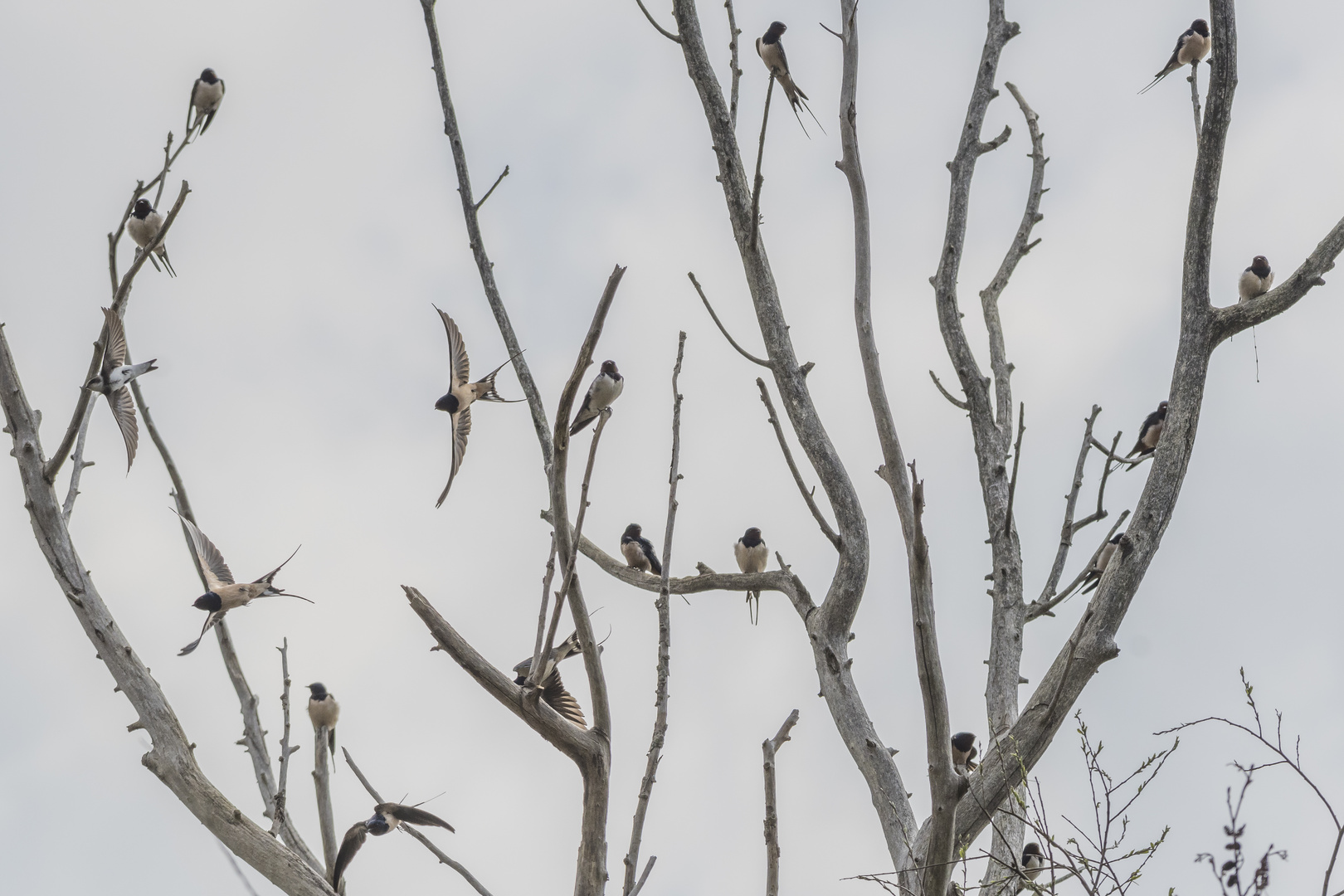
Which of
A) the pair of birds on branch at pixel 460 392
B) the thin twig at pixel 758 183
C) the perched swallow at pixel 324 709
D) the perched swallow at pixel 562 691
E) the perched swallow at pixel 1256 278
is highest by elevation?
the perched swallow at pixel 1256 278

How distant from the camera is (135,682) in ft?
13.5

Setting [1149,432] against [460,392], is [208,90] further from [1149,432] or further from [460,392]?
[1149,432]

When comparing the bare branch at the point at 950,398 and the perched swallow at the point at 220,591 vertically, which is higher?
the bare branch at the point at 950,398

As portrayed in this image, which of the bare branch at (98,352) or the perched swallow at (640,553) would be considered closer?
the bare branch at (98,352)

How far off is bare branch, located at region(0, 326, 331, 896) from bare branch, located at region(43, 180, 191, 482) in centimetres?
8

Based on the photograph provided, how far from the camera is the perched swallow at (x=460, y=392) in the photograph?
186 inches

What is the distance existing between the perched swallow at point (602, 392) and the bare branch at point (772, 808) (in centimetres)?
318

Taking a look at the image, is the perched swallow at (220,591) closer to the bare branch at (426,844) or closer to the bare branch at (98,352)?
the bare branch at (98,352)

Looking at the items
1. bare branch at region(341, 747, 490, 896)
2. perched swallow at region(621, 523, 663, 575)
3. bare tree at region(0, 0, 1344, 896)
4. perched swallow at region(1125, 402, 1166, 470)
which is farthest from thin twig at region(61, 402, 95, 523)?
perched swallow at region(1125, 402, 1166, 470)

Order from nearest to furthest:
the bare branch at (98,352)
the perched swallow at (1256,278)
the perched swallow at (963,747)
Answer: the bare branch at (98,352) → the perched swallow at (963,747) → the perched swallow at (1256,278)

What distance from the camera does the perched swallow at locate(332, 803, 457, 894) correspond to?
3.35 meters

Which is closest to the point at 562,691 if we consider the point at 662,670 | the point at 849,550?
the point at 662,670

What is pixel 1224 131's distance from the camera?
14.8 ft

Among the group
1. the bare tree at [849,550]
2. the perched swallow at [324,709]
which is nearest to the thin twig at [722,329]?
the bare tree at [849,550]
